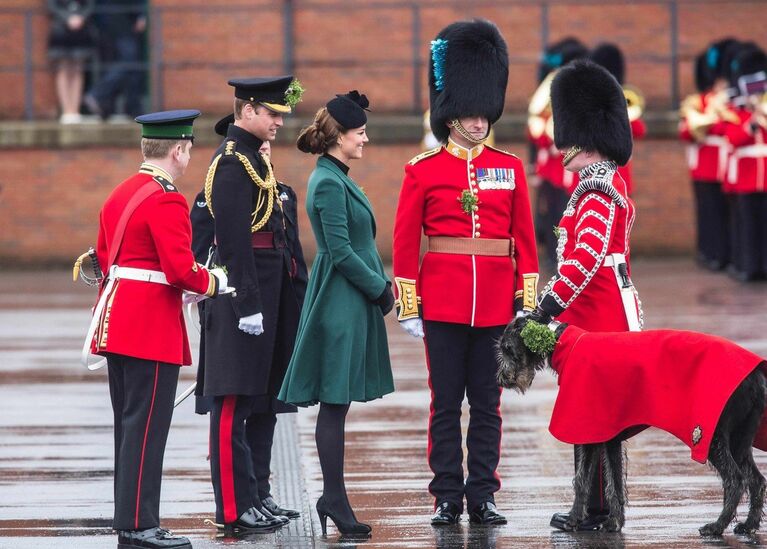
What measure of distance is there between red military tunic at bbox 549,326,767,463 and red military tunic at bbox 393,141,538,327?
1.55ft

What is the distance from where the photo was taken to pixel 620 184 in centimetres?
684

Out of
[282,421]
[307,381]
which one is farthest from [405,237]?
[282,421]

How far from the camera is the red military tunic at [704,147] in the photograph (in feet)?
54.9

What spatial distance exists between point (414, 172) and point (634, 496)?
174 centimetres

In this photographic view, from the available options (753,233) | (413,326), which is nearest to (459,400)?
(413,326)

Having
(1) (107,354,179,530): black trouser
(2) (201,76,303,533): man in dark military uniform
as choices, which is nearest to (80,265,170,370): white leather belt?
(1) (107,354,179,530): black trouser

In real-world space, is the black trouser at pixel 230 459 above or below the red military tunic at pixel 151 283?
below

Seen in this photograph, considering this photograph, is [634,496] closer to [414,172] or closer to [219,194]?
[414,172]

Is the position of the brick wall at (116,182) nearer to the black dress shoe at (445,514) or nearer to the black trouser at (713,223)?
the black trouser at (713,223)

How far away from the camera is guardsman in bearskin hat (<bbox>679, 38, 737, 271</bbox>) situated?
16.7 meters

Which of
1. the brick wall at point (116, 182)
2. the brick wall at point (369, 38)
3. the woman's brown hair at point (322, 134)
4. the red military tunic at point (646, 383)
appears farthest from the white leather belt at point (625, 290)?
the brick wall at point (369, 38)

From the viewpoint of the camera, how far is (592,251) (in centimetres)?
668

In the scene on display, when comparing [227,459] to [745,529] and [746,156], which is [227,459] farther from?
[746,156]

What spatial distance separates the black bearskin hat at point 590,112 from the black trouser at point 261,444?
1725 millimetres
